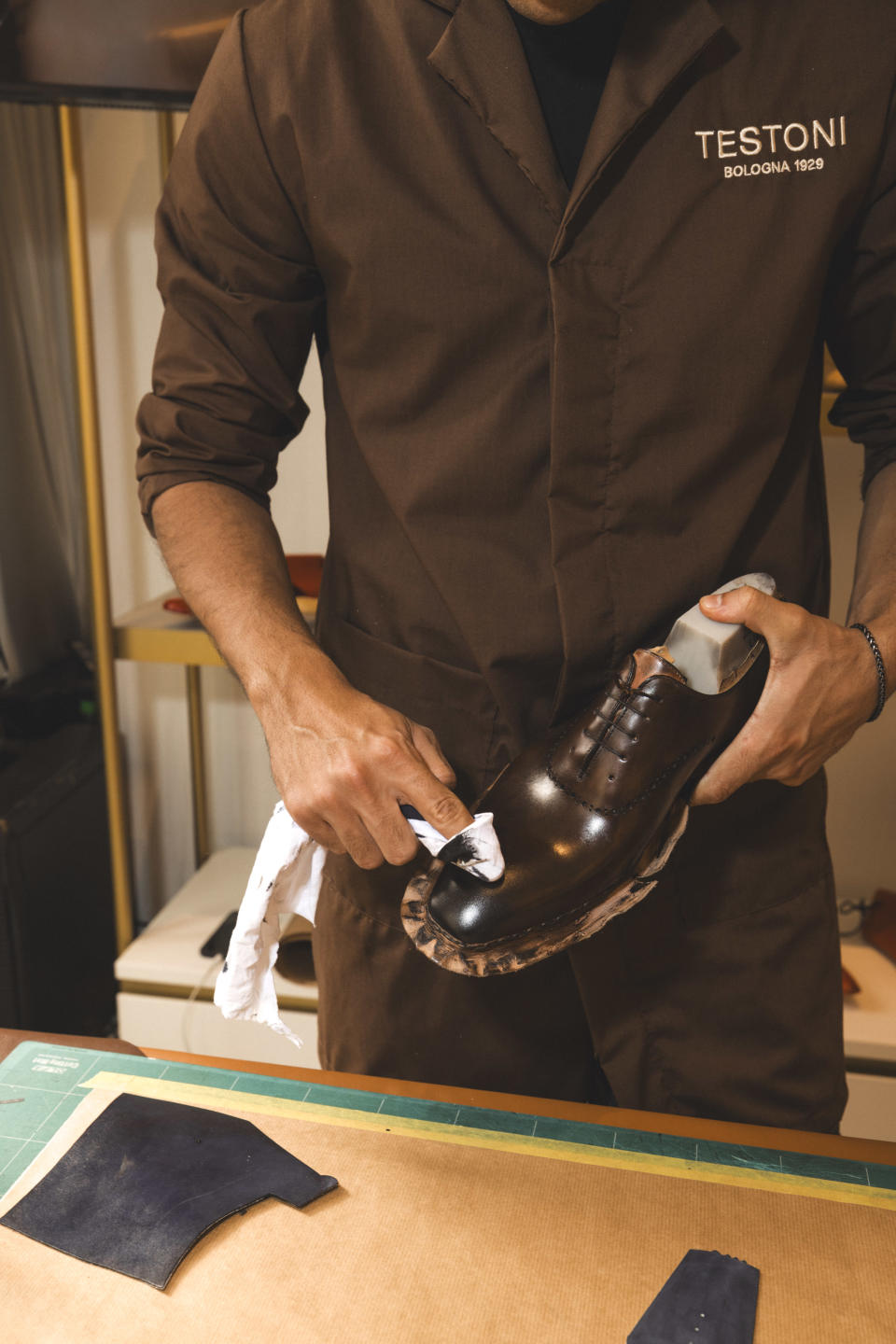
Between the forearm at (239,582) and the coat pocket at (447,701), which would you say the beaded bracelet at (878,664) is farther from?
the forearm at (239,582)

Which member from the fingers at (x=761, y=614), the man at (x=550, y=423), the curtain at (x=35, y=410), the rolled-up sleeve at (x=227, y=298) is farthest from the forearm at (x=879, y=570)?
the curtain at (x=35, y=410)

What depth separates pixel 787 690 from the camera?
76cm

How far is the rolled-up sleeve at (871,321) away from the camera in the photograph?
2.70 ft

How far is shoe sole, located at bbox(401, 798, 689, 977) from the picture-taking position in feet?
2.36

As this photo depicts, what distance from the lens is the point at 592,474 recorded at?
0.81 meters

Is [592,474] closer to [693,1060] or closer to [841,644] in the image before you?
[841,644]

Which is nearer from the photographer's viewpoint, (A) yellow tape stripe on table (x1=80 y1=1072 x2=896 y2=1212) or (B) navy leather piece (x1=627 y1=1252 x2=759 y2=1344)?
→ (B) navy leather piece (x1=627 y1=1252 x2=759 y2=1344)

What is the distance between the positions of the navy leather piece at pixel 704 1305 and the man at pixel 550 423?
23cm

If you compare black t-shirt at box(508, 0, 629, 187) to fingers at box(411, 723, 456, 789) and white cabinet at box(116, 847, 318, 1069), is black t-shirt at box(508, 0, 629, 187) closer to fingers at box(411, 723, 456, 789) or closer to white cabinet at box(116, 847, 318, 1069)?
fingers at box(411, 723, 456, 789)

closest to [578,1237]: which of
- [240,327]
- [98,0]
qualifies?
[240,327]

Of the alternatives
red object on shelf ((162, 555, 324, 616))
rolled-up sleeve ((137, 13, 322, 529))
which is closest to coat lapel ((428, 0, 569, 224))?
rolled-up sleeve ((137, 13, 322, 529))

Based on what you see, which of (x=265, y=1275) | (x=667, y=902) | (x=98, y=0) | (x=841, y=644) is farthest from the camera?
(x=98, y=0)

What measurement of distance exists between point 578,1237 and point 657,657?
363 mm

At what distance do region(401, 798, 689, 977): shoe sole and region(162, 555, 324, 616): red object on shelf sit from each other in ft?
3.27
